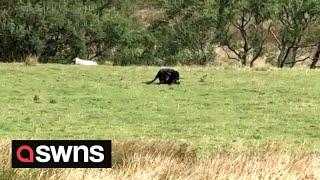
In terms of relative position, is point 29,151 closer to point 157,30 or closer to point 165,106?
point 165,106

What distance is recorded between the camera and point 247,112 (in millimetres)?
16484

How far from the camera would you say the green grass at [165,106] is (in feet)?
44.4

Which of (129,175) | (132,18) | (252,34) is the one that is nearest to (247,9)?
(252,34)

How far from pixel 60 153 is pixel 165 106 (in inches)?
410

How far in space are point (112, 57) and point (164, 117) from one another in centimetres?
3013

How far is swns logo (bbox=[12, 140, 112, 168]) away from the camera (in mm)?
6715

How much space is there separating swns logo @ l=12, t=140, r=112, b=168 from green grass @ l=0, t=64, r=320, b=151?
15.5 feet

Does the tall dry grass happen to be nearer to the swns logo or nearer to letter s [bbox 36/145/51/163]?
the swns logo

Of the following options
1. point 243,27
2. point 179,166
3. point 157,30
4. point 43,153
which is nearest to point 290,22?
point 243,27

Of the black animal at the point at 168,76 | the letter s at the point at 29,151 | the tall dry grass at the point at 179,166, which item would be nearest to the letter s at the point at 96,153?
the tall dry grass at the point at 179,166

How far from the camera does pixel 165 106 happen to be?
1709 centimetres

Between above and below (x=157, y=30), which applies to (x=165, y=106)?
below

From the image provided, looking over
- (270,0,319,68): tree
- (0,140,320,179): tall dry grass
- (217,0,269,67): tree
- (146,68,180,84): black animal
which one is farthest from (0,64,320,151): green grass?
(217,0,269,67): tree

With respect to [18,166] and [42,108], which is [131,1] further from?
[18,166]
